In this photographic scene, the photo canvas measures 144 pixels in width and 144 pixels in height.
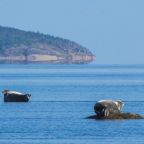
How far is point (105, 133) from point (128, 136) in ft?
7.52

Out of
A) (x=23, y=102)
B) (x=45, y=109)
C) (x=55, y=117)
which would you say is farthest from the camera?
(x=23, y=102)

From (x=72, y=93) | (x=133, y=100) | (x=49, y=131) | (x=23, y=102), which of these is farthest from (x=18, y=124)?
(x=72, y=93)

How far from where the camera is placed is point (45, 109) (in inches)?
3177

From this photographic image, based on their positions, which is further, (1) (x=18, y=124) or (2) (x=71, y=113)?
(2) (x=71, y=113)

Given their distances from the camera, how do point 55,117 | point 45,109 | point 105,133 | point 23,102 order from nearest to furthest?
1. point 105,133
2. point 55,117
3. point 45,109
4. point 23,102

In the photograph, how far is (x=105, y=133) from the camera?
5922 cm

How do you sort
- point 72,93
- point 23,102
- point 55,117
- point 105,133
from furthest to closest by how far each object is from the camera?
point 72,93, point 23,102, point 55,117, point 105,133

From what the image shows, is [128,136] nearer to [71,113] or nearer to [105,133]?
[105,133]

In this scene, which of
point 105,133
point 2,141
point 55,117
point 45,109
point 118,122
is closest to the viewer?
point 2,141

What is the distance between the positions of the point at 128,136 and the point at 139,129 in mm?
3391

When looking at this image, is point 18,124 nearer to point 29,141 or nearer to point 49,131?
point 49,131

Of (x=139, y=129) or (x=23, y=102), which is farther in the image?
(x=23, y=102)

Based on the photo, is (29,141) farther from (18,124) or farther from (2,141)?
(18,124)

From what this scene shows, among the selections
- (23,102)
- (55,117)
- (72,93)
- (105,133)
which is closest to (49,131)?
(105,133)
